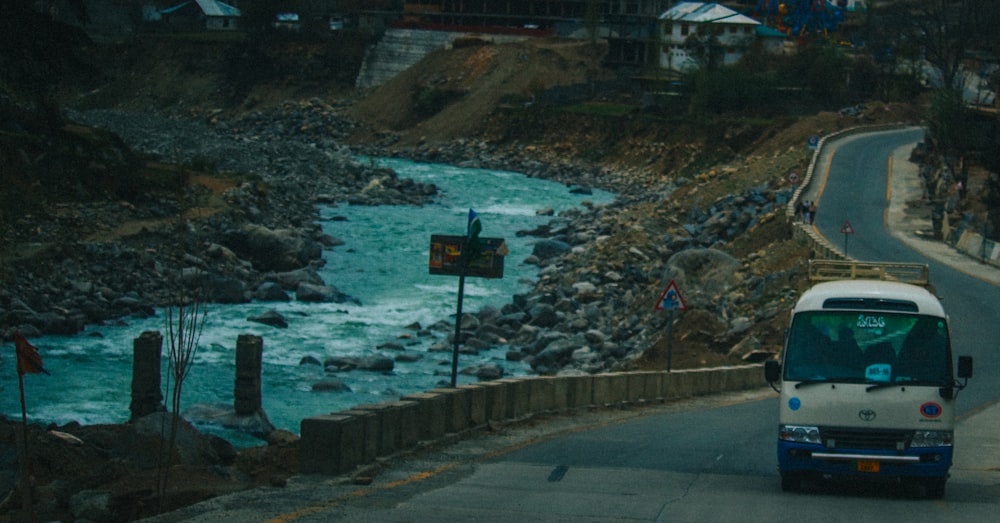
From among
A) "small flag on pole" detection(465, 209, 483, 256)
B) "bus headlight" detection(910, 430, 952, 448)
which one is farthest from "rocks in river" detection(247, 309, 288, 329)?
"bus headlight" detection(910, 430, 952, 448)

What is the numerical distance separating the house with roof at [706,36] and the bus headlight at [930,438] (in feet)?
308

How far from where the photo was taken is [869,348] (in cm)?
1376

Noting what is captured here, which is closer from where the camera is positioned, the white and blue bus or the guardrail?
the white and blue bus

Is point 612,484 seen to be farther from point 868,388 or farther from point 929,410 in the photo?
point 929,410

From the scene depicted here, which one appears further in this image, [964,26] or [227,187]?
[964,26]

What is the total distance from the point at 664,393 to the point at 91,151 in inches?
1225

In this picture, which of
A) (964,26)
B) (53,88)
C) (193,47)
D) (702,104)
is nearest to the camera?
(53,88)

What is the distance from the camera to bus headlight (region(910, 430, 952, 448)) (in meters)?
13.3

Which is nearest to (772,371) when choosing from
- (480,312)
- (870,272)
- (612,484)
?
(612,484)

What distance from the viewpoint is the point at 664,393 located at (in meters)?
26.7

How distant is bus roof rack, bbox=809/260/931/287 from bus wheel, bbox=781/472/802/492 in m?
3.07

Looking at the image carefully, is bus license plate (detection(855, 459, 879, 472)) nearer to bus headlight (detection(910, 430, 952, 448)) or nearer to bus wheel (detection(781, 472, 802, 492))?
bus headlight (detection(910, 430, 952, 448))

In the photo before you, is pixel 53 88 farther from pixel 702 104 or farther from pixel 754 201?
pixel 702 104

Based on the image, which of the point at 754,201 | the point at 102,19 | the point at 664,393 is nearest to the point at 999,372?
the point at 664,393
